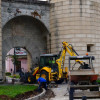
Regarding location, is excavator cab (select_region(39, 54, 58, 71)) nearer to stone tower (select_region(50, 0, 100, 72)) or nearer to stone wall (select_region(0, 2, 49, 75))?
stone tower (select_region(50, 0, 100, 72))

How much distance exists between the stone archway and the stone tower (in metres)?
1.40

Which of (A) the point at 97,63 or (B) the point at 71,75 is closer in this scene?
(B) the point at 71,75

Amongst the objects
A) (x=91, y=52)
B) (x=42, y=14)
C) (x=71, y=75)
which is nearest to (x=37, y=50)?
(x=42, y=14)

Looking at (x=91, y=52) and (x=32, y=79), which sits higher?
(x=91, y=52)

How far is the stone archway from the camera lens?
1839 cm

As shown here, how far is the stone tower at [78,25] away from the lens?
1773cm

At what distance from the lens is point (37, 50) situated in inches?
770

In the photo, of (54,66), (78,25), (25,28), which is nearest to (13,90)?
(54,66)

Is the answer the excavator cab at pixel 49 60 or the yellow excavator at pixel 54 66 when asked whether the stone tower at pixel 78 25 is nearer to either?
the yellow excavator at pixel 54 66

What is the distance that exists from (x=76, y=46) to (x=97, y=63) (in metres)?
2.10

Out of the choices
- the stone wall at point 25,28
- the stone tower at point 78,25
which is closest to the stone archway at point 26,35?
the stone wall at point 25,28

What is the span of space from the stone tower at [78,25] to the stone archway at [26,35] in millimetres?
1403

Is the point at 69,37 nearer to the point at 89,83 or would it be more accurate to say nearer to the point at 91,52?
the point at 91,52

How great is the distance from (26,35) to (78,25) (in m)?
4.26
